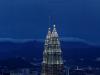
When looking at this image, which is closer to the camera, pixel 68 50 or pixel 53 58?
pixel 53 58

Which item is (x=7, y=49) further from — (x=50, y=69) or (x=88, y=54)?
(x=50, y=69)

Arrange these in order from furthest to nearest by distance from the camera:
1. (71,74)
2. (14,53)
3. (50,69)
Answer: (14,53), (71,74), (50,69)

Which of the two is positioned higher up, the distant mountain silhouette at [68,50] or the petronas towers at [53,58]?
the distant mountain silhouette at [68,50]

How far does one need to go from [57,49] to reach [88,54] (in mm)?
7594

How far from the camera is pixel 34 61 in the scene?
1004 inches

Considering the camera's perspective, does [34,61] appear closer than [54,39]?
No

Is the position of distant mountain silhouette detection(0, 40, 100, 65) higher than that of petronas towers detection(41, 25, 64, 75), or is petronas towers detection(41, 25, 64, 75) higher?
distant mountain silhouette detection(0, 40, 100, 65)

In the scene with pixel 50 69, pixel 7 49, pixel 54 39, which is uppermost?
pixel 7 49

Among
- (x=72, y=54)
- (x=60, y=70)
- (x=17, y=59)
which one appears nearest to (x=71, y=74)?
(x=72, y=54)

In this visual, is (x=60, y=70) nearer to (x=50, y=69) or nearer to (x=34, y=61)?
(x=50, y=69)

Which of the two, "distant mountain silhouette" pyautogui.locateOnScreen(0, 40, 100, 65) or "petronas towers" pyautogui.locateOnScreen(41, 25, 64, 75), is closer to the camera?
"petronas towers" pyautogui.locateOnScreen(41, 25, 64, 75)

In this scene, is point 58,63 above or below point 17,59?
below

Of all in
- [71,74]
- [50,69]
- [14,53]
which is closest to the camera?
[50,69]

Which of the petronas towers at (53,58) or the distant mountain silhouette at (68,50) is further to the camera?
the distant mountain silhouette at (68,50)
